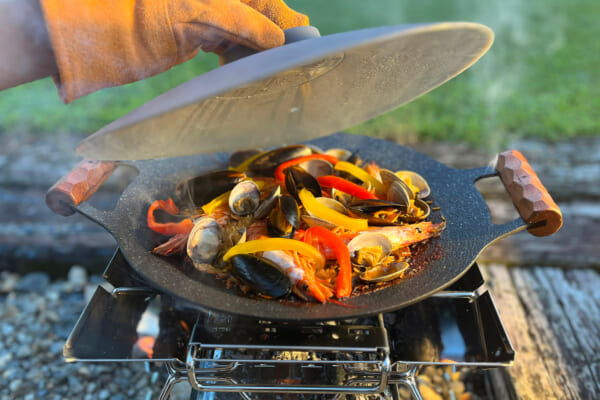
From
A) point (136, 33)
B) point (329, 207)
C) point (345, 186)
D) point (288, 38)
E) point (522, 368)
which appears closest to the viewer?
point (136, 33)

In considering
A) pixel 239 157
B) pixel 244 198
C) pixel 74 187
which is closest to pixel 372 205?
pixel 244 198

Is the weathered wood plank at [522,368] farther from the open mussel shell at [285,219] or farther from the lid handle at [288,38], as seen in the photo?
the lid handle at [288,38]

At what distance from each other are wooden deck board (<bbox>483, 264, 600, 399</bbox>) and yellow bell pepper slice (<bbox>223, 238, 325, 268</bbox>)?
4.08ft

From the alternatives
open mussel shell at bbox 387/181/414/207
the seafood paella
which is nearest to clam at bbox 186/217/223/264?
the seafood paella

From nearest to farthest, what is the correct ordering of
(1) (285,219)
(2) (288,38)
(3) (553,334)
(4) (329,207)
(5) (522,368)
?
(2) (288,38) → (1) (285,219) → (4) (329,207) → (5) (522,368) → (3) (553,334)

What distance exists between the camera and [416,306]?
1841 millimetres

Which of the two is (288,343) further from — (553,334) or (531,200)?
(553,334)

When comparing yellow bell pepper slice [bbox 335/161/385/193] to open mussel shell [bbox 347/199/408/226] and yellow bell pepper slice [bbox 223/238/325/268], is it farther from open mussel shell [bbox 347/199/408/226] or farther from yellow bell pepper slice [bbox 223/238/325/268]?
yellow bell pepper slice [bbox 223/238/325/268]

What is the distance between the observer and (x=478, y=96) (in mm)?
5102

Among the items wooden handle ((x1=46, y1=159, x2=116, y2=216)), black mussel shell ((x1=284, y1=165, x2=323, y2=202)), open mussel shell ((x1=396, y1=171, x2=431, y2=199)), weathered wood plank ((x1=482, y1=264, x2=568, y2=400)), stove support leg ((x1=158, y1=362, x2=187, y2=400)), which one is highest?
wooden handle ((x1=46, y1=159, x2=116, y2=216))

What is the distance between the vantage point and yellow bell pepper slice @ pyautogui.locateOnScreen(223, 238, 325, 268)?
1472 millimetres

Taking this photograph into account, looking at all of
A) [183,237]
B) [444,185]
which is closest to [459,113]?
[444,185]

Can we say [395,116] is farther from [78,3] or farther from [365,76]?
[78,3]

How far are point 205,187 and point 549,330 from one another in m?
1.93
